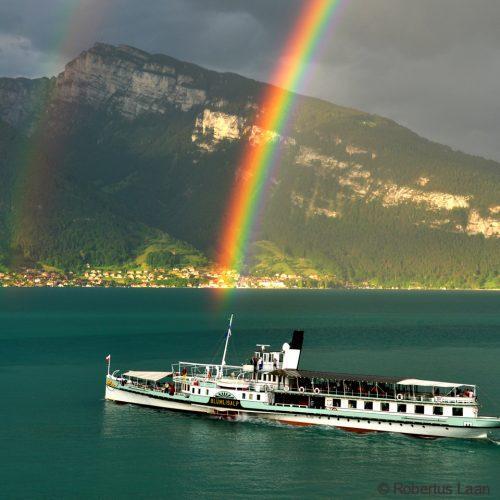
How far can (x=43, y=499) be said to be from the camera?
75.4 metres

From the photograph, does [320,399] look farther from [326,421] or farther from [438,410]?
[438,410]

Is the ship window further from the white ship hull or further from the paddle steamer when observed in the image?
the white ship hull

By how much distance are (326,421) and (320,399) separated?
9.05 feet

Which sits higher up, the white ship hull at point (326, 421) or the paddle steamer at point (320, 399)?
the paddle steamer at point (320, 399)

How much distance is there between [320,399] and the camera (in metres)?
104

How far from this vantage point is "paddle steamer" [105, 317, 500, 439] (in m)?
98.6

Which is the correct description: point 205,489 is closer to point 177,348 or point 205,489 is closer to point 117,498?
point 117,498

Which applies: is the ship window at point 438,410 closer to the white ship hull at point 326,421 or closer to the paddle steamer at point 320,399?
the paddle steamer at point 320,399

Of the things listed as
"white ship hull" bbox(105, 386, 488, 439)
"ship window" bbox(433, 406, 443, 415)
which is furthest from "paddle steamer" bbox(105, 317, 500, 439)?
"ship window" bbox(433, 406, 443, 415)

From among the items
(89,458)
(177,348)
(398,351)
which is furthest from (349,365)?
(89,458)

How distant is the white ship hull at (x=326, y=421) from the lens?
98312 millimetres

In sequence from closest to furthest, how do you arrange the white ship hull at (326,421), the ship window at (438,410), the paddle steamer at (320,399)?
the white ship hull at (326,421)
the paddle steamer at (320,399)
the ship window at (438,410)

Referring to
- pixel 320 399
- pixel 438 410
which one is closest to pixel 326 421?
pixel 320 399

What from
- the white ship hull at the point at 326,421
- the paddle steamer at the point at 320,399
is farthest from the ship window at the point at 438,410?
the white ship hull at the point at 326,421
